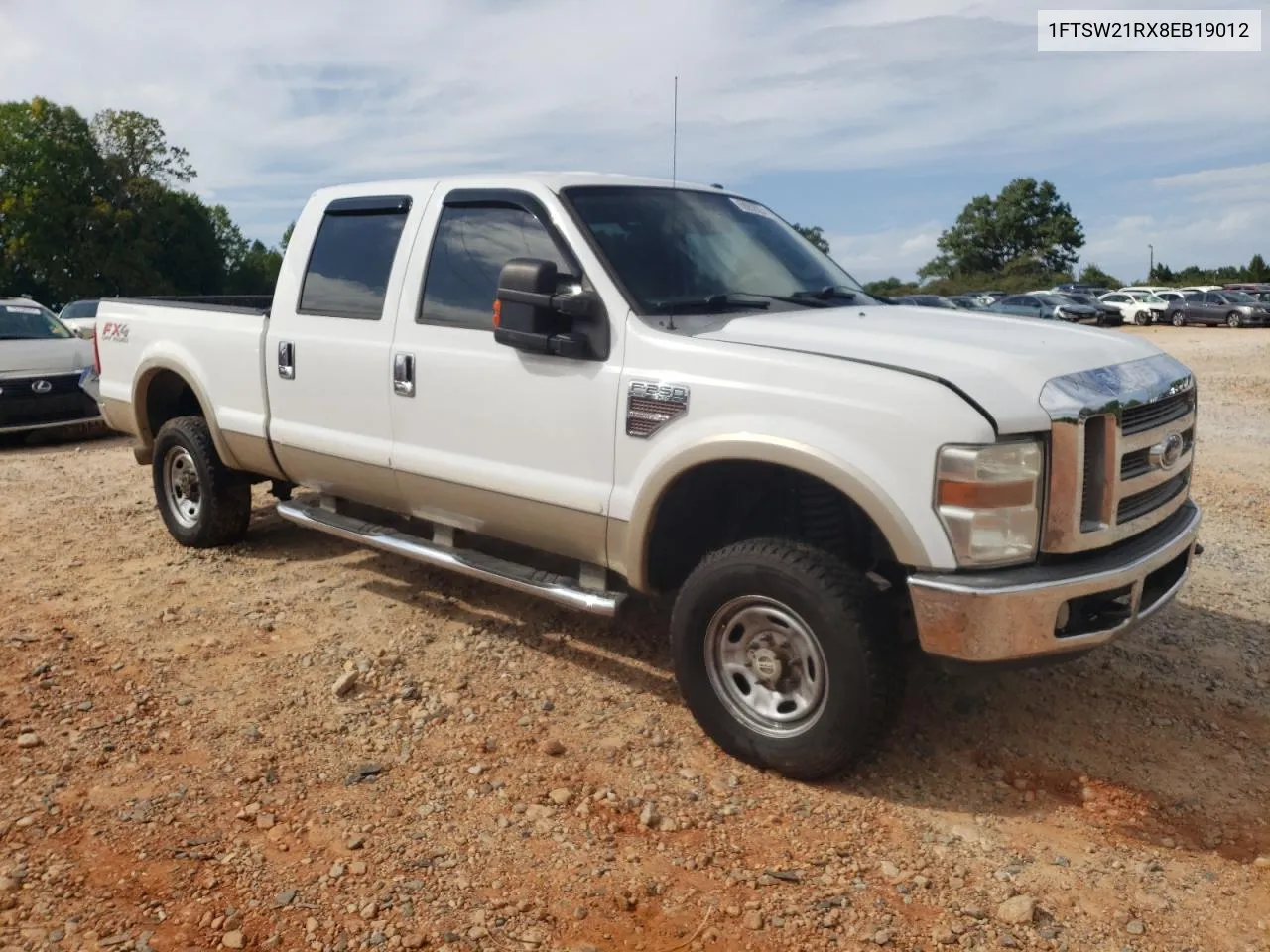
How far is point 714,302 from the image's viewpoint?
4.19 metres

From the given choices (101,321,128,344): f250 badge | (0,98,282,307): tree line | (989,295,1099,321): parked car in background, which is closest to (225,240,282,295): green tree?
(0,98,282,307): tree line

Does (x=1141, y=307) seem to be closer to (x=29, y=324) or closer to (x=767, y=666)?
(x=29, y=324)

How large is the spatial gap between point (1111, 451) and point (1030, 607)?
57cm

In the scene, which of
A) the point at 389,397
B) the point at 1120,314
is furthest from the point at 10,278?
the point at 389,397

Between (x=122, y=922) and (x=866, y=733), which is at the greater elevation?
(x=866, y=733)

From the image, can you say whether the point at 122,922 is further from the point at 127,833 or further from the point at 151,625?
the point at 151,625

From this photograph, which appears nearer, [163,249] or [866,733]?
[866,733]

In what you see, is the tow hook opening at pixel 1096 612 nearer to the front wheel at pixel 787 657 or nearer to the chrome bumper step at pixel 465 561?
the front wheel at pixel 787 657

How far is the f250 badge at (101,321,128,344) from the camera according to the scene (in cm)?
641

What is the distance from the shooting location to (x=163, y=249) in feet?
165

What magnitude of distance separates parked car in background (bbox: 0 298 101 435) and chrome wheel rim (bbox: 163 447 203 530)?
190 inches

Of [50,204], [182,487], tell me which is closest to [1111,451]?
[182,487]

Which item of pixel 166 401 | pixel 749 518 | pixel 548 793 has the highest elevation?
pixel 166 401

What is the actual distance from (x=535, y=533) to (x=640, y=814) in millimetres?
1320
